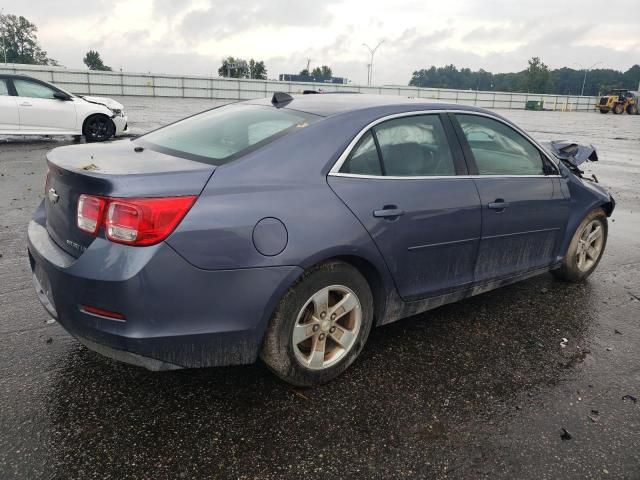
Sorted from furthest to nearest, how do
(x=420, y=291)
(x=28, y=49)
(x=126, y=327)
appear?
1. (x=28, y=49)
2. (x=420, y=291)
3. (x=126, y=327)

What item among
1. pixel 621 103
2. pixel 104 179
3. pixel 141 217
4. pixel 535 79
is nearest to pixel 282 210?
pixel 141 217

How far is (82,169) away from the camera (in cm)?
257

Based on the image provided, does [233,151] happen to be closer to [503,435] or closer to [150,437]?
[150,437]

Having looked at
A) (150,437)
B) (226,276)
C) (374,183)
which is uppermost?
(374,183)

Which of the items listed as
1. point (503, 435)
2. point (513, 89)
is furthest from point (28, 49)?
point (503, 435)

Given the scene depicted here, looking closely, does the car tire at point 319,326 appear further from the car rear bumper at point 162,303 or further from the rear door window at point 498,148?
the rear door window at point 498,148

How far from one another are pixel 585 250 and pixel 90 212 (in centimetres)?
417

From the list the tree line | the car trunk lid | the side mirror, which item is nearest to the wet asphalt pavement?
the car trunk lid

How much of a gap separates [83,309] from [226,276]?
681 mm

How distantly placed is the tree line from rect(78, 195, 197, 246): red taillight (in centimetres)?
12814

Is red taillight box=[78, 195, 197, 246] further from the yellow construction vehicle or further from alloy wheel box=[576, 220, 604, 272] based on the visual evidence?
the yellow construction vehicle

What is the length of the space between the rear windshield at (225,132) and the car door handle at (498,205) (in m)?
1.36

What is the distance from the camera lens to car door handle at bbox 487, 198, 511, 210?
11.7 feet

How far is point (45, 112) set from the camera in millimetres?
12227
